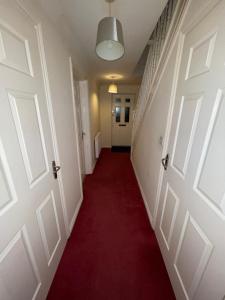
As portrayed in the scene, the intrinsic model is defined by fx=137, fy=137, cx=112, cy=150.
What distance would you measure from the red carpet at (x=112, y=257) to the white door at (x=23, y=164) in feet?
0.95

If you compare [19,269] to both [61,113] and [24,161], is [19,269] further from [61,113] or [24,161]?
[61,113]

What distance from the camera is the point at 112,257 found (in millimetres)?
1445

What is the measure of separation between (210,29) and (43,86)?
1157 millimetres

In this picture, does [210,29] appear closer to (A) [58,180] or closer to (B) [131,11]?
(B) [131,11]

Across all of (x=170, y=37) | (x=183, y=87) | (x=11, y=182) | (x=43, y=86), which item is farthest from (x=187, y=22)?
(x=11, y=182)

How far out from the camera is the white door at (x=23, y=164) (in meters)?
0.71

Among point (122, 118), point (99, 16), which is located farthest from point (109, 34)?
point (122, 118)

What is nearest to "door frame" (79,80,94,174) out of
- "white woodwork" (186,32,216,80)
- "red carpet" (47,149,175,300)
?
"red carpet" (47,149,175,300)

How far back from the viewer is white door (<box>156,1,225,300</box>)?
71cm

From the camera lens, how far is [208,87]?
79 centimetres

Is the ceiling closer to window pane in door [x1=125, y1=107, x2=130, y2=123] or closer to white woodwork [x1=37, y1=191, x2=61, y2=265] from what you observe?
white woodwork [x1=37, y1=191, x2=61, y2=265]

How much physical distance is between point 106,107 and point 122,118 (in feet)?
2.40

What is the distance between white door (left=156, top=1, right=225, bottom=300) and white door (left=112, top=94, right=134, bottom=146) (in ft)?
13.3

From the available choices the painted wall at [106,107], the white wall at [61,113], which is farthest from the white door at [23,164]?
the painted wall at [106,107]
